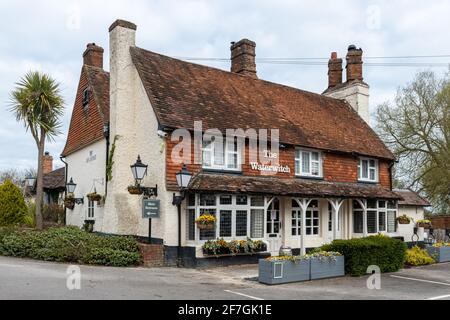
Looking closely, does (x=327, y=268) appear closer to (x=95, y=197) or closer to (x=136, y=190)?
(x=136, y=190)

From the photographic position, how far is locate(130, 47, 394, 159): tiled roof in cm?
1692

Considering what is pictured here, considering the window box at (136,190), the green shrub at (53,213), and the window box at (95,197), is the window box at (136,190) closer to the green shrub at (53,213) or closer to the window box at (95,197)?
the window box at (95,197)

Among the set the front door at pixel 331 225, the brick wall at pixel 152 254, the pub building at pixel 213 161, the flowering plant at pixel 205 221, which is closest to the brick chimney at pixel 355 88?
the pub building at pixel 213 161

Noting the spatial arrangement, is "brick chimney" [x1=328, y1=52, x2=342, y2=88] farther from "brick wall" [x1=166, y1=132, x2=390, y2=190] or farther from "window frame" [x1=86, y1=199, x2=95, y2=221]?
"window frame" [x1=86, y1=199, x2=95, y2=221]

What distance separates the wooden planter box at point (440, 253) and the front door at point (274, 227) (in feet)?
20.2

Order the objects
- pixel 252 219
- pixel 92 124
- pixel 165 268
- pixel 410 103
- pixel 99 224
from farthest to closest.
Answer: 1. pixel 410 103
2. pixel 92 124
3. pixel 99 224
4. pixel 252 219
5. pixel 165 268

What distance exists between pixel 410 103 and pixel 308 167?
1607cm

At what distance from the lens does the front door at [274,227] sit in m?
17.9

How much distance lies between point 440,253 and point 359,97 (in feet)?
34.2

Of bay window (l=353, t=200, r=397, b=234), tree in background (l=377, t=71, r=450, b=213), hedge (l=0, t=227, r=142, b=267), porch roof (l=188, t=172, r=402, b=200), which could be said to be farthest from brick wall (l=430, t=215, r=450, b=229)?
hedge (l=0, t=227, r=142, b=267)

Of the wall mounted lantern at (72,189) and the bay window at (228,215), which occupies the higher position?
the wall mounted lantern at (72,189)
